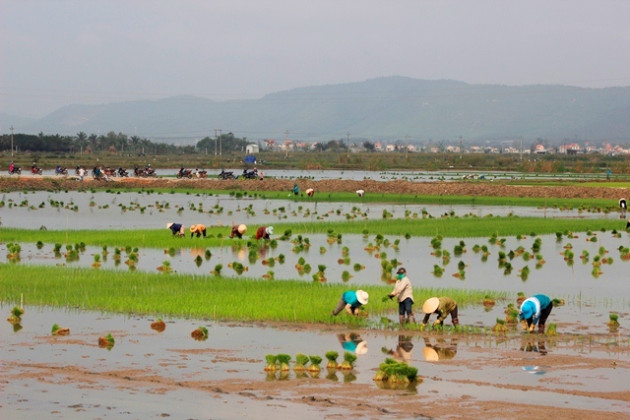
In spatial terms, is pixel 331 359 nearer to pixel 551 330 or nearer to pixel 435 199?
pixel 551 330

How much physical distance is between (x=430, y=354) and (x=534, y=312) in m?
2.83

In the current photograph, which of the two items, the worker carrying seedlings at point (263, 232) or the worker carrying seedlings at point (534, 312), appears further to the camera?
the worker carrying seedlings at point (263, 232)

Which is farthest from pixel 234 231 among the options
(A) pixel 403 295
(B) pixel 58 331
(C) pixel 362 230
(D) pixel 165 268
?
(B) pixel 58 331

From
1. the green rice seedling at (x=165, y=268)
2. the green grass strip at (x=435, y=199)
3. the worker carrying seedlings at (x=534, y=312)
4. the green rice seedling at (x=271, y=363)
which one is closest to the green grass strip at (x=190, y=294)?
the green rice seedling at (x=165, y=268)

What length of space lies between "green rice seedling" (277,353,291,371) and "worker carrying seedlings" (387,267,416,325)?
13.4 feet

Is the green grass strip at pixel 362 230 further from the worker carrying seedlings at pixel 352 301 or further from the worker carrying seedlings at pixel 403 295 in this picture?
the worker carrying seedlings at pixel 403 295

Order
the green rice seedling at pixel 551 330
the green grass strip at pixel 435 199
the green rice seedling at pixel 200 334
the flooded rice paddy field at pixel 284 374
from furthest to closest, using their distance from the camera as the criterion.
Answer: the green grass strip at pixel 435 199 < the green rice seedling at pixel 551 330 < the green rice seedling at pixel 200 334 < the flooded rice paddy field at pixel 284 374

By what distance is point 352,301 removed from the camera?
20.2 m

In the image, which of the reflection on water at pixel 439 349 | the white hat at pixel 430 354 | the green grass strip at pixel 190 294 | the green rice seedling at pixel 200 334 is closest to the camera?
the white hat at pixel 430 354

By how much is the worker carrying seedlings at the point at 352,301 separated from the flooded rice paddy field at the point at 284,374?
825 mm

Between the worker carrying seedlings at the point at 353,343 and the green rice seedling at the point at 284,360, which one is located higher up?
the green rice seedling at the point at 284,360

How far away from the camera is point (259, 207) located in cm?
5512

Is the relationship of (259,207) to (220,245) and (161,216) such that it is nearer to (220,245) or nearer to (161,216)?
(161,216)

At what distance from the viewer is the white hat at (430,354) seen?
17.0 meters
